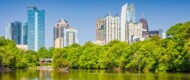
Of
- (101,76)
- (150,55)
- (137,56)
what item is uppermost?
(150,55)

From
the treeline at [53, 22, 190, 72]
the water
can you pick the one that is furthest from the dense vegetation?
the water

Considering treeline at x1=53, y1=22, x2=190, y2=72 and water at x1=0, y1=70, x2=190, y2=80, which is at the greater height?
treeline at x1=53, y1=22, x2=190, y2=72

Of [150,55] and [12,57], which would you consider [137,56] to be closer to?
[150,55]

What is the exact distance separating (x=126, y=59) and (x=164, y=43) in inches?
500

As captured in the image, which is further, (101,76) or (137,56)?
(137,56)

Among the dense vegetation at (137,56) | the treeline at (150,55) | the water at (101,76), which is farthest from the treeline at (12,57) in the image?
the water at (101,76)

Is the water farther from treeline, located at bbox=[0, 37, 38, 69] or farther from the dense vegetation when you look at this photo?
treeline, located at bbox=[0, 37, 38, 69]

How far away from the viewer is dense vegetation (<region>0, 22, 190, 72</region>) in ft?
218

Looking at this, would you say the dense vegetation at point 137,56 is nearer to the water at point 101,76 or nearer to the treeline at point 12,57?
the treeline at point 12,57

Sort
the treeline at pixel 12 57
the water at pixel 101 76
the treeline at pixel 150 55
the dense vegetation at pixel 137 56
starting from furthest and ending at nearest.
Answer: the treeline at pixel 12 57, the dense vegetation at pixel 137 56, the treeline at pixel 150 55, the water at pixel 101 76

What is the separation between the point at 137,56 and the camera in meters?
80.4

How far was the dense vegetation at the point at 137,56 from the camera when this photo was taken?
218ft

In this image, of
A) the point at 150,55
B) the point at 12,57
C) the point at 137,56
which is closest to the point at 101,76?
the point at 150,55

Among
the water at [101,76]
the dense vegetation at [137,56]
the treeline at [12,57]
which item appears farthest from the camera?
the treeline at [12,57]
